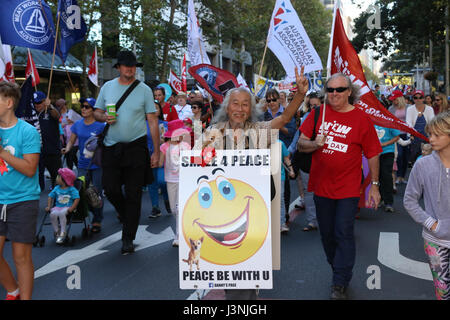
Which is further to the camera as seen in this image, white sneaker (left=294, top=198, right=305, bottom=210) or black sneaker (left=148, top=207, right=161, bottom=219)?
white sneaker (left=294, top=198, right=305, bottom=210)

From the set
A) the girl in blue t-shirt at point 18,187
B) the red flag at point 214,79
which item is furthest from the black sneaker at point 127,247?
the red flag at point 214,79

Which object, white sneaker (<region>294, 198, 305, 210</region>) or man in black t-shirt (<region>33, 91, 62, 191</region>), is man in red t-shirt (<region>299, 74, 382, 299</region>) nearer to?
white sneaker (<region>294, 198, 305, 210</region>)

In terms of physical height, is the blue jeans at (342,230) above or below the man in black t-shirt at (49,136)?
below

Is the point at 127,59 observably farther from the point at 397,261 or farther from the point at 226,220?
the point at 397,261

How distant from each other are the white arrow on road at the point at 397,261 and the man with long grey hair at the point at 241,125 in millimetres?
2412

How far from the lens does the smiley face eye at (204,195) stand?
3521 millimetres

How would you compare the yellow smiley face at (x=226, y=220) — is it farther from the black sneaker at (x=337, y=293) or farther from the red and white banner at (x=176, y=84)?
the red and white banner at (x=176, y=84)

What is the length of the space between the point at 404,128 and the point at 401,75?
9530cm

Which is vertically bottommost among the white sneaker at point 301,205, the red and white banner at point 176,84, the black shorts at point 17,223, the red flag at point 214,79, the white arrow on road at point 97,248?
the white arrow on road at point 97,248

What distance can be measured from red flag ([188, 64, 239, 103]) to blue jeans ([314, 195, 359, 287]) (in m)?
3.24

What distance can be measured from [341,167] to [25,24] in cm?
541

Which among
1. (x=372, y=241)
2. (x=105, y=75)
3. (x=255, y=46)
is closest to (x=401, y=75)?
(x=255, y=46)

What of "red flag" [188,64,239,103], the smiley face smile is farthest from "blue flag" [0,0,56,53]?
the smiley face smile

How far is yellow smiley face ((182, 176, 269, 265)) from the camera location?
3469mm
